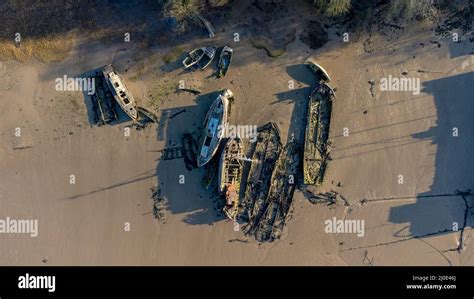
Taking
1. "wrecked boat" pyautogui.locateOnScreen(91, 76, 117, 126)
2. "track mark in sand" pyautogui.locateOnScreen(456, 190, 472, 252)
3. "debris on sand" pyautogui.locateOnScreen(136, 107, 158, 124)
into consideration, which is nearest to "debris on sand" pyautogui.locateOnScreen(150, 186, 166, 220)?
"debris on sand" pyautogui.locateOnScreen(136, 107, 158, 124)

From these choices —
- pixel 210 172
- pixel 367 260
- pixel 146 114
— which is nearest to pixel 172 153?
pixel 210 172

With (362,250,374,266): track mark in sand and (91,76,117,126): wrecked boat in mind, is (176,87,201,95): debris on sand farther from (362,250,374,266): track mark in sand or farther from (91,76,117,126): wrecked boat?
(362,250,374,266): track mark in sand

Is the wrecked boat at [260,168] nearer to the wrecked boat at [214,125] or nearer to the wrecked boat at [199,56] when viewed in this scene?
the wrecked boat at [214,125]
